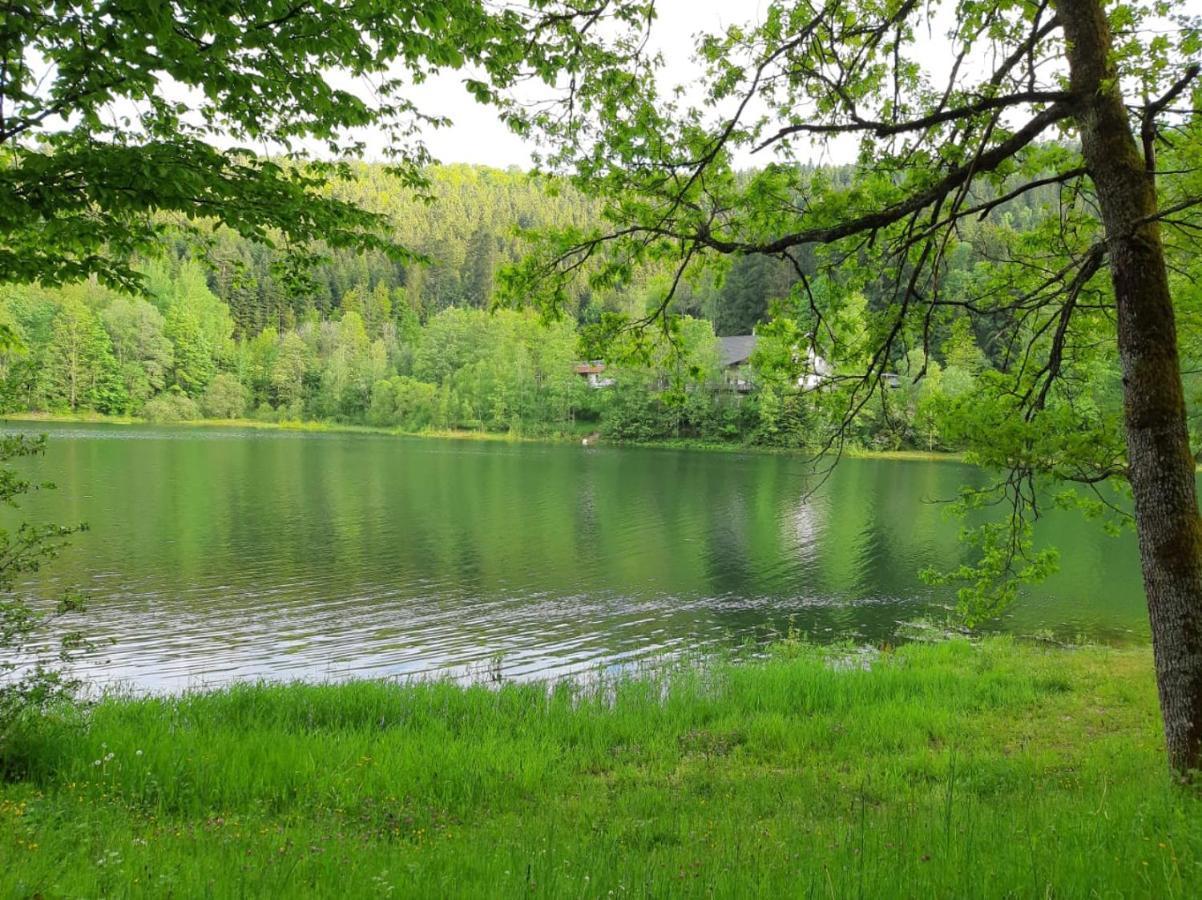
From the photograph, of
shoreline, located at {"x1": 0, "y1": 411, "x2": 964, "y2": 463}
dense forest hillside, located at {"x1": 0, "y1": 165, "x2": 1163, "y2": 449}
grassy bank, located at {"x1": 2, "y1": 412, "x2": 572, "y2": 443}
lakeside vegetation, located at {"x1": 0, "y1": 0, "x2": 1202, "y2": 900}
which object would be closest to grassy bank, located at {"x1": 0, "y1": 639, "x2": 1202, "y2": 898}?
lakeside vegetation, located at {"x1": 0, "y1": 0, "x2": 1202, "y2": 900}

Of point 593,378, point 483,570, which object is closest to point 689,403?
point 483,570

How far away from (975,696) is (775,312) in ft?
21.1

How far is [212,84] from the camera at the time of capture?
5078 mm

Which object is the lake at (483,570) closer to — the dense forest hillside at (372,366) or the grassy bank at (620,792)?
A: the grassy bank at (620,792)

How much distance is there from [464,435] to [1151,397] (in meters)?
82.2

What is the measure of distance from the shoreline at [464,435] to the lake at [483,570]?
22.3 meters

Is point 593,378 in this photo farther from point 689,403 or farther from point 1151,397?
point 1151,397

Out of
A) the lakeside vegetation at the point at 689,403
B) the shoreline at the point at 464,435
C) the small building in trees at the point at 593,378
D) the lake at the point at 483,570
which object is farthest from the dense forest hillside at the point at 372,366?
the lakeside vegetation at the point at 689,403

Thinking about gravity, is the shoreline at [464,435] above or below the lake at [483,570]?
above

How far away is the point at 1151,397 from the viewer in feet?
15.2

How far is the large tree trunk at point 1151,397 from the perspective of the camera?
454cm

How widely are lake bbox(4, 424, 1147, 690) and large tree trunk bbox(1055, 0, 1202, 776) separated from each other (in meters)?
3.29

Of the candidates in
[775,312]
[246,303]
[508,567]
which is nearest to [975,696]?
[775,312]

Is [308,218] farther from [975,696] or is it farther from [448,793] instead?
[975,696]
